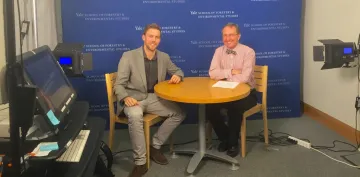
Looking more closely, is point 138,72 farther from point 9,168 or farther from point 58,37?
point 9,168

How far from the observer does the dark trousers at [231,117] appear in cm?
318

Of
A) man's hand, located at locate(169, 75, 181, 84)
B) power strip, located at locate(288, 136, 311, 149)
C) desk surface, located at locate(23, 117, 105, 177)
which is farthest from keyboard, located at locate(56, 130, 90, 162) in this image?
power strip, located at locate(288, 136, 311, 149)

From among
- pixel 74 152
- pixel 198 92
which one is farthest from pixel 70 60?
pixel 74 152

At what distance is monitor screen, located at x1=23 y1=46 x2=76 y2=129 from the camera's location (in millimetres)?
1612

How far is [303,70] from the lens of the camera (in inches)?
177

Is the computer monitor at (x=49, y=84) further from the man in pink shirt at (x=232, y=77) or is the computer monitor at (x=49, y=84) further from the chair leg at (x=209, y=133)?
the chair leg at (x=209, y=133)

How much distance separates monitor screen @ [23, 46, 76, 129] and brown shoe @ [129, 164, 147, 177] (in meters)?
0.97

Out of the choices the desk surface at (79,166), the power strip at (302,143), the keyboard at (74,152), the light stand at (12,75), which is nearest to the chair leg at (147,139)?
the desk surface at (79,166)

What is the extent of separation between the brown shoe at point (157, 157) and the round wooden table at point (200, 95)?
0.62ft

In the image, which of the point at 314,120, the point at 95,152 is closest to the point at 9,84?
the point at 95,152

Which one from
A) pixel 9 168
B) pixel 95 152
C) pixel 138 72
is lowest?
pixel 95 152

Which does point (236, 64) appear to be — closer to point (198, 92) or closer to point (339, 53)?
point (198, 92)

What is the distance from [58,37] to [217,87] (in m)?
1.95

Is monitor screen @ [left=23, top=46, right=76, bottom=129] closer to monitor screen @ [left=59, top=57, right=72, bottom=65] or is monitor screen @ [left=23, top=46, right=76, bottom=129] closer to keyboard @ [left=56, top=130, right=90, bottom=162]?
keyboard @ [left=56, top=130, right=90, bottom=162]
